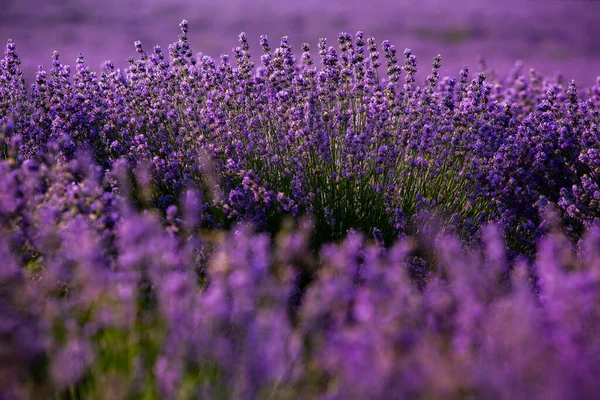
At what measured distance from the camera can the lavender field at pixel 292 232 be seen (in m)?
1.72

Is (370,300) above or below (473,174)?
above

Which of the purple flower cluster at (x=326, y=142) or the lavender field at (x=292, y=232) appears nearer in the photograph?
the lavender field at (x=292, y=232)

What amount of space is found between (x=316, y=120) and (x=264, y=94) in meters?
0.60

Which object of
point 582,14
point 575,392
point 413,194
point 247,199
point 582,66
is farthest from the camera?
point 582,14

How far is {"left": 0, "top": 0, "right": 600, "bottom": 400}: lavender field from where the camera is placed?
1.72 metres

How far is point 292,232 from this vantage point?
345 cm

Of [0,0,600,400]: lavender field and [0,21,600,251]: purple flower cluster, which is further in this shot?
[0,21,600,251]: purple flower cluster

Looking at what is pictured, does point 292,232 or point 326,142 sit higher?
point 326,142

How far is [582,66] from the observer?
12375mm

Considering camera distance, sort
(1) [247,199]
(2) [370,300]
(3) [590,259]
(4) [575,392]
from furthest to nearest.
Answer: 1. (1) [247,199]
2. (3) [590,259]
3. (2) [370,300]
4. (4) [575,392]

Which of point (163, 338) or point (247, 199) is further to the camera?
point (247, 199)

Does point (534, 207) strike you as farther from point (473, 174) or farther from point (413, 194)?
point (413, 194)

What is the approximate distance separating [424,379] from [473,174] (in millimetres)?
2543

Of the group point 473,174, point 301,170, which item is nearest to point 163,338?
point 301,170
